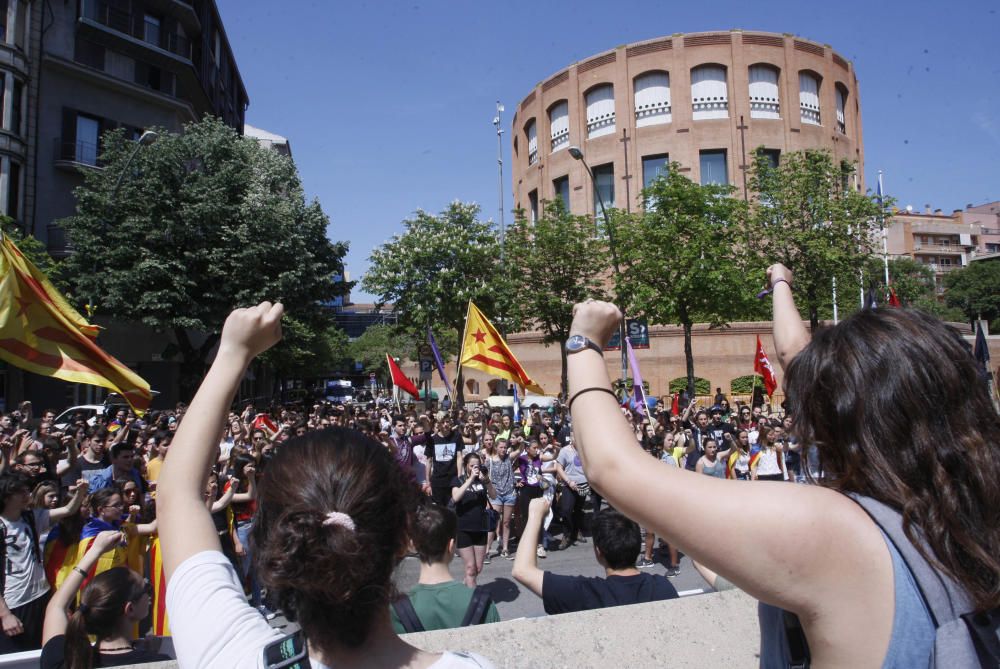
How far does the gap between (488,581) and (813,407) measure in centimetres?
782

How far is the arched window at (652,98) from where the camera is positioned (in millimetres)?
40219

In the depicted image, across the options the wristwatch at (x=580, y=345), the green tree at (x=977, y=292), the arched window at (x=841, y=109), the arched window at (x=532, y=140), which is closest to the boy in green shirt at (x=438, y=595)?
the wristwatch at (x=580, y=345)

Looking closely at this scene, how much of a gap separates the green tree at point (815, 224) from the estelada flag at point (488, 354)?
47.6 feet

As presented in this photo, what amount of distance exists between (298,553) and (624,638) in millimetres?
1856

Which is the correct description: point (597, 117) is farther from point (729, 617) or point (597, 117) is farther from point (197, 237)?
point (729, 617)

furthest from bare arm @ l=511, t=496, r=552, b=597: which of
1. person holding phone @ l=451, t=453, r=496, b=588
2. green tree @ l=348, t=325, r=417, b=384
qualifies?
green tree @ l=348, t=325, r=417, b=384

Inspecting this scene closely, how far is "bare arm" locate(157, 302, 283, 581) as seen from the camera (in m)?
1.32

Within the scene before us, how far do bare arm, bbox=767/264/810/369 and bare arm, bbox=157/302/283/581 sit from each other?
1394 millimetres

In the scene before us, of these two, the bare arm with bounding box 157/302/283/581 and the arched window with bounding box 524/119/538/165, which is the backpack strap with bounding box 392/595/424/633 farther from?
the arched window with bounding box 524/119/538/165

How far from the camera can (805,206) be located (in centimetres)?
2505

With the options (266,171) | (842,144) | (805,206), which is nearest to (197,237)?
(266,171)

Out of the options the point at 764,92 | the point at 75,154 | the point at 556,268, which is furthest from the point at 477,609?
the point at 764,92

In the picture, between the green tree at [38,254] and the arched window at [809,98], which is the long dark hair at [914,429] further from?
the arched window at [809,98]

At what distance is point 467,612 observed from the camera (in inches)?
135
